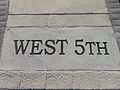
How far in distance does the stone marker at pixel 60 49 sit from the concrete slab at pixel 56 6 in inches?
19.4

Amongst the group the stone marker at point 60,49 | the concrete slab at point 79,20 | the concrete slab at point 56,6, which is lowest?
the stone marker at point 60,49

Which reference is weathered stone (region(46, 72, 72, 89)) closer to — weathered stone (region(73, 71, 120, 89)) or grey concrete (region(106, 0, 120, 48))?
weathered stone (region(73, 71, 120, 89))

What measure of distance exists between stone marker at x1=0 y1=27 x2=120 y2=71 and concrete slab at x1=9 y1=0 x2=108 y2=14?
1.62ft

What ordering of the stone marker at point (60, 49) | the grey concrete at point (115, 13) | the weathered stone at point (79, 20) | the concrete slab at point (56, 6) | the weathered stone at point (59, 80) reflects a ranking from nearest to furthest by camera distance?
1. the weathered stone at point (59, 80)
2. the stone marker at point (60, 49)
3. the grey concrete at point (115, 13)
4. the weathered stone at point (79, 20)
5. the concrete slab at point (56, 6)

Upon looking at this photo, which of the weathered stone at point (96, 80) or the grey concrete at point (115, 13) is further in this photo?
the grey concrete at point (115, 13)

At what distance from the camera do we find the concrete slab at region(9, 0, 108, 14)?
5406 mm

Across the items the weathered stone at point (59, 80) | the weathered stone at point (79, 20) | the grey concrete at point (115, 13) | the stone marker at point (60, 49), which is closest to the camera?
the weathered stone at point (59, 80)

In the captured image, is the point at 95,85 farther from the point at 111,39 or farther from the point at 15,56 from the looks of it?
the point at 15,56

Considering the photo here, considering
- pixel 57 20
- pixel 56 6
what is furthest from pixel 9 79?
pixel 56 6

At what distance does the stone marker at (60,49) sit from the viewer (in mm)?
4516

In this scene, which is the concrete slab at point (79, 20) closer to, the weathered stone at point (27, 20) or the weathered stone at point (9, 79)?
the weathered stone at point (27, 20)

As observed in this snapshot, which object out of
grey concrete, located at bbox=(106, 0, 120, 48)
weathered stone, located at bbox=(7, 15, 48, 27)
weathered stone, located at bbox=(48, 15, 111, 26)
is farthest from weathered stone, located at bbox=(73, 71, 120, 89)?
weathered stone, located at bbox=(7, 15, 48, 27)

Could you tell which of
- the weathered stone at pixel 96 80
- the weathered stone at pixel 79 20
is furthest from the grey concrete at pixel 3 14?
the weathered stone at pixel 96 80

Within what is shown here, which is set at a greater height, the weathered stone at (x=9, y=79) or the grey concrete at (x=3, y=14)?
the grey concrete at (x=3, y=14)
